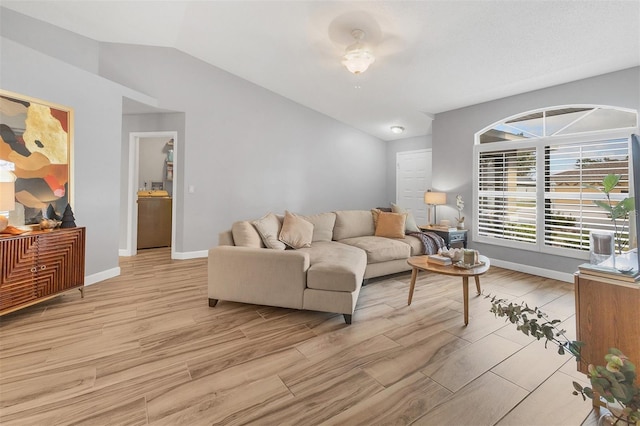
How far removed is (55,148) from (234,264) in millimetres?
2349

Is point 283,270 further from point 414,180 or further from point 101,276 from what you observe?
point 414,180

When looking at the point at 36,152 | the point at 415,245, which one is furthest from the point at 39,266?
the point at 415,245

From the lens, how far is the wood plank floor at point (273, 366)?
5.04ft

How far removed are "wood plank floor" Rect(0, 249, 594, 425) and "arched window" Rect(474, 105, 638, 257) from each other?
1488 mm

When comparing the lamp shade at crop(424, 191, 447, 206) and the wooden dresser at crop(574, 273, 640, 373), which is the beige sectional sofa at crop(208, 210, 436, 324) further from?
the lamp shade at crop(424, 191, 447, 206)

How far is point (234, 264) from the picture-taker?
279 centimetres

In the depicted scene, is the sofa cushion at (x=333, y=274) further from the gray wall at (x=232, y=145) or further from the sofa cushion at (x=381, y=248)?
the gray wall at (x=232, y=145)

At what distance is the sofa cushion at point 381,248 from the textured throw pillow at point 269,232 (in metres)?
1.05

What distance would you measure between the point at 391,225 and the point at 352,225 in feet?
1.95

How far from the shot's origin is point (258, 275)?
9.00 ft

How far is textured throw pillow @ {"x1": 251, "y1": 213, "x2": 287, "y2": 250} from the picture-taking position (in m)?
3.28

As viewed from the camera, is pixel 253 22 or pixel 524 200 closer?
pixel 253 22

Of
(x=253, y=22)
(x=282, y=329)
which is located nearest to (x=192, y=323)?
(x=282, y=329)

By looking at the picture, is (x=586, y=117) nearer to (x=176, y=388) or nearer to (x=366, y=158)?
(x=366, y=158)
